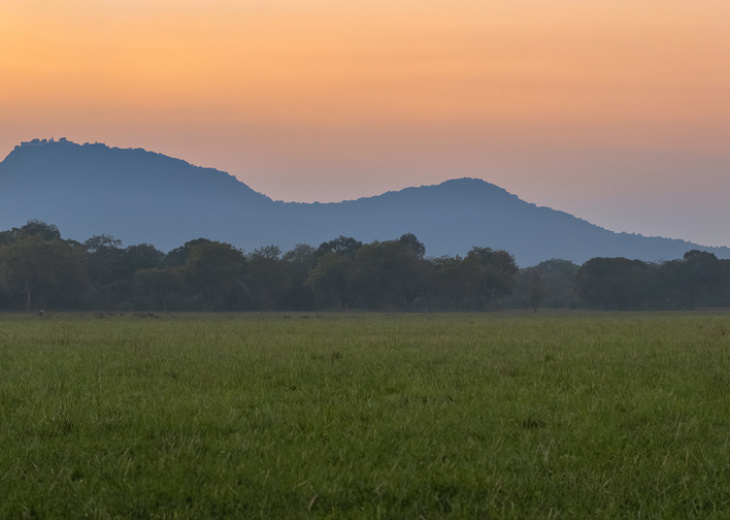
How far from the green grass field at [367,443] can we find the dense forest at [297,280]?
408 ft

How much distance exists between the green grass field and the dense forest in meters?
124

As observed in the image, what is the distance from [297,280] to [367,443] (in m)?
154

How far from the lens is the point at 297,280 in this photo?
535 feet

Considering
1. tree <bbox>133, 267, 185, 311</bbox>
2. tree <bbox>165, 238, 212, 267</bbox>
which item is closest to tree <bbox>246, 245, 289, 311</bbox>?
tree <bbox>133, 267, 185, 311</bbox>

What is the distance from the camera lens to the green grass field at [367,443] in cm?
818

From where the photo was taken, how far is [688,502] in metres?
8.26

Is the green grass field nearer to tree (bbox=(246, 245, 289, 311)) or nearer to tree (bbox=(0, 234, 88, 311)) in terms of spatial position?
tree (bbox=(0, 234, 88, 311))

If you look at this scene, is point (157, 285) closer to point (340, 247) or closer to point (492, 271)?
point (340, 247)

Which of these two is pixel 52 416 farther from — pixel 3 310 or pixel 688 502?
pixel 3 310

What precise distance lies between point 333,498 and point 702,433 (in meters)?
5.91

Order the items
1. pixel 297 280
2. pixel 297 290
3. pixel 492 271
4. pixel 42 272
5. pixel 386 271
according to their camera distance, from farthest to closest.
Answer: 1. pixel 297 280
2. pixel 297 290
3. pixel 492 271
4. pixel 386 271
5. pixel 42 272

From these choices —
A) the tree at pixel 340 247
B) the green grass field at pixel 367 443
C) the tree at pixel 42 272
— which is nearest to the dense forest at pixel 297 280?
the tree at pixel 42 272

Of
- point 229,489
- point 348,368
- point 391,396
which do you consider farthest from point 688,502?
point 348,368

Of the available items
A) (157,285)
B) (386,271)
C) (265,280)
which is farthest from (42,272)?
(386,271)
